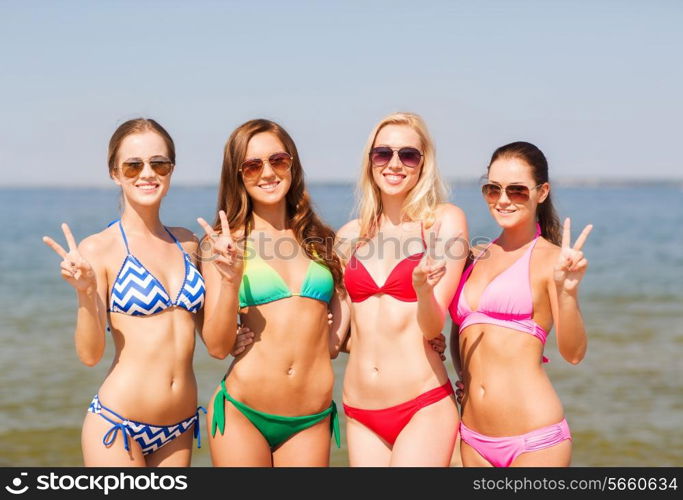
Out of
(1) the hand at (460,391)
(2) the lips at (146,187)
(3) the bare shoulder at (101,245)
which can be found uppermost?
(2) the lips at (146,187)

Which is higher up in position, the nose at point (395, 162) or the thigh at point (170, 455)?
the nose at point (395, 162)

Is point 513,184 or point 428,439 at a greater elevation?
point 513,184

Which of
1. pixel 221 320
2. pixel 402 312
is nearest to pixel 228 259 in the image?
pixel 221 320

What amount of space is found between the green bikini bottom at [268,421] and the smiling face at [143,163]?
1449mm

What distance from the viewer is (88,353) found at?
4961mm

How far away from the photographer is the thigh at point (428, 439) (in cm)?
511

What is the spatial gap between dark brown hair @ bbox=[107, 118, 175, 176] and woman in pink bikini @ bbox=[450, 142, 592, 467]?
7.12 feet

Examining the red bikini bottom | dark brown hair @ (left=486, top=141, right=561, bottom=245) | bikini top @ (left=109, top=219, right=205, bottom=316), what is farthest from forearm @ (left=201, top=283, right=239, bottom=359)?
dark brown hair @ (left=486, top=141, right=561, bottom=245)

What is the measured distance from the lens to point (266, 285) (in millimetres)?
5426

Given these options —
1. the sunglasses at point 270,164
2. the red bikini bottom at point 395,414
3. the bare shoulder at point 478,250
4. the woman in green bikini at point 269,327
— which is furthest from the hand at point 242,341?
the bare shoulder at point 478,250

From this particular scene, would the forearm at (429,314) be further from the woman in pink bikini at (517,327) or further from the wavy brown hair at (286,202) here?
the wavy brown hair at (286,202)

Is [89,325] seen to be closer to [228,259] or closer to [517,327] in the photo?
[228,259]

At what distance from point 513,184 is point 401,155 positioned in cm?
83

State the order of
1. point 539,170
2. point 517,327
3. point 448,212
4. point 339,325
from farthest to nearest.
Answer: point 339,325
point 448,212
point 539,170
point 517,327
